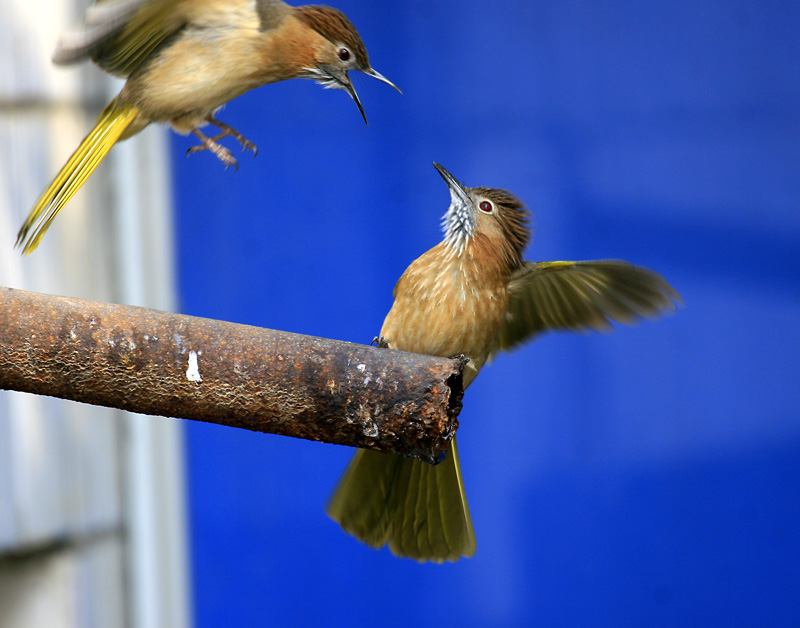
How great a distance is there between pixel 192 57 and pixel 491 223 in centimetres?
97

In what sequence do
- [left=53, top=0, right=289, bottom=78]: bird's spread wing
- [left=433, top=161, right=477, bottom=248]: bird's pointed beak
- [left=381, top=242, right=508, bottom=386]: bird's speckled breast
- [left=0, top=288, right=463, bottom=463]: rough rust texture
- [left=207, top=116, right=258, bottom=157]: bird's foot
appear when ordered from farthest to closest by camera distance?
[left=433, top=161, right=477, bottom=248]: bird's pointed beak < [left=381, top=242, right=508, bottom=386]: bird's speckled breast < [left=207, top=116, right=258, bottom=157]: bird's foot < [left=53, top=0, right=289, bottom=78]: bird's spread wing < [left=0, top=288, right=463, bottom=463]: rough rust texture

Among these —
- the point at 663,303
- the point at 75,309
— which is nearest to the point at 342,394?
the point at 75,309

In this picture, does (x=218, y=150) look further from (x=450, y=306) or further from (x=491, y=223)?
(x=491, y=223)

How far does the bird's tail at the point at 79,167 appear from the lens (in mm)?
1965

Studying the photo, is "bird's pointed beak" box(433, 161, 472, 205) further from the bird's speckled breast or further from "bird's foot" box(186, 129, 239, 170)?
"bird's foot" box(186, 129, 239, 170)

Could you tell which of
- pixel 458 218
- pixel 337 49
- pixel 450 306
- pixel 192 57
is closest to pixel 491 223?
pixel 458 218

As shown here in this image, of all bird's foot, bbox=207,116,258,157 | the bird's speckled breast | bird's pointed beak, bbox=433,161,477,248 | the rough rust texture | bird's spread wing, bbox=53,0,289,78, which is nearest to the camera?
the rough rust texture

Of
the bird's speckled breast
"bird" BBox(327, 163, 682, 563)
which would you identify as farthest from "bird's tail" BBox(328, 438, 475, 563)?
the bird's speckled breast

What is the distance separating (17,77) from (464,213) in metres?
2.59

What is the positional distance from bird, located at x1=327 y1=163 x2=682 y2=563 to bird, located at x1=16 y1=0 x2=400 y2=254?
2.31 ft

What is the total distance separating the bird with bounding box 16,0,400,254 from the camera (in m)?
1.98

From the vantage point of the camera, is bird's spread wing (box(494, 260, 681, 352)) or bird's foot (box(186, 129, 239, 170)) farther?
bird's spread wing (box(494, 260, 681, 352))

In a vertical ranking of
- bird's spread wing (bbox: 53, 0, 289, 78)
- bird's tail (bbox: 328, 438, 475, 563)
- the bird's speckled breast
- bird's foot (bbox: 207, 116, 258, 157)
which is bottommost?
bird's tail (bbox: 328, 438, 475, 563)

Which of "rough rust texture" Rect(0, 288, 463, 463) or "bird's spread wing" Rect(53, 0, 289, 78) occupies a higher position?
"bird's spread wing" Rect(53, 0, 289, 78)
